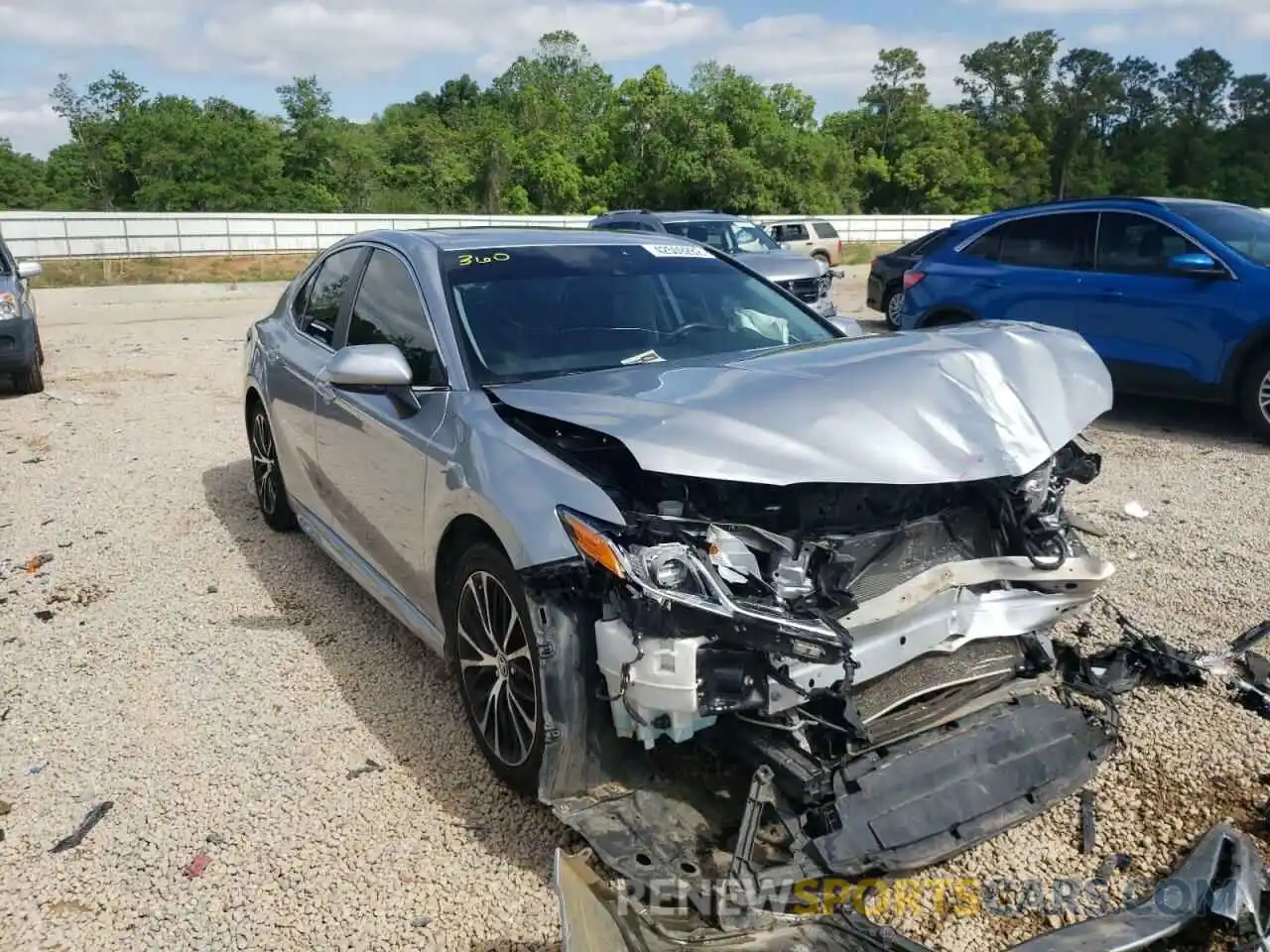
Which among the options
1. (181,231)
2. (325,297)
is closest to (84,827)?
(325,297)

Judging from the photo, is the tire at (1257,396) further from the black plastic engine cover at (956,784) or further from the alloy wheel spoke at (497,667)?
the alloy wheel spoke at (497,667)

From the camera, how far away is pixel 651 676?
2.54 metres

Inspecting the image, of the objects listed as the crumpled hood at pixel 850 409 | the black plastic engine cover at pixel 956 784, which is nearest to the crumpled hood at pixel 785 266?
the crumpled hood at pixel 850 409

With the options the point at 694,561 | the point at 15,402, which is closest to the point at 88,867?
the point at 694,561

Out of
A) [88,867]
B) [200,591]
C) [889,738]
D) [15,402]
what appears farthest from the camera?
[15,402]

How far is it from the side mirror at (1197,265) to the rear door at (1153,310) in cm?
5

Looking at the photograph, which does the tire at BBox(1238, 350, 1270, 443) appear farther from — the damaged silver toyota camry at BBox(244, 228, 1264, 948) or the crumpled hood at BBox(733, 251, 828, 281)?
the crumpled hood at BBox(733, 251, 828, 281)

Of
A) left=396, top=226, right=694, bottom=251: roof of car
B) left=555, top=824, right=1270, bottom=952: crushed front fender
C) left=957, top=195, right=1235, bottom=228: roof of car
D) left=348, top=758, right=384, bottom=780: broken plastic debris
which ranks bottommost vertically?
left=348, top=758, right=384, bottom=780: broken plastic debris

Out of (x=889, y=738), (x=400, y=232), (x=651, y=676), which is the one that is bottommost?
(x=889, y=738)

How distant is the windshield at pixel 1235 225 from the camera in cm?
763

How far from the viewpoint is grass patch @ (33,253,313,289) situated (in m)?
24.5

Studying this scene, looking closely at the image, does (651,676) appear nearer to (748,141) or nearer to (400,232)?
(400,232)

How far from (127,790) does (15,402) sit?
8.41m

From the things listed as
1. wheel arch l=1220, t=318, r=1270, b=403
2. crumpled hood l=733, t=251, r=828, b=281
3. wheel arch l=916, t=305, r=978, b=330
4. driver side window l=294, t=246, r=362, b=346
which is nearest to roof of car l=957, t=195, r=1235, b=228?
wheel arch l=916, t=305, r=978, b=330
